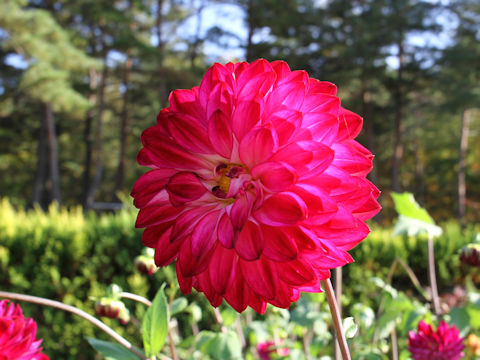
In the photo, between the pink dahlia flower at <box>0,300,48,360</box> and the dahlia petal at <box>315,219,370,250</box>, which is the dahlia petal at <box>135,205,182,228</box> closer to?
the dahlia petal at <box>315,219,370,250</box>

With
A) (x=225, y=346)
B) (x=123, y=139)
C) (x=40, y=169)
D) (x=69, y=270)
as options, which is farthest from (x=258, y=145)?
(x=123, y=139)

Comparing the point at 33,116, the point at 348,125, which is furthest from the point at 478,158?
the point at 348,125

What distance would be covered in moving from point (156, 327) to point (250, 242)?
35 cm

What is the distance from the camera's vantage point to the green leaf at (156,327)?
30.2 inches

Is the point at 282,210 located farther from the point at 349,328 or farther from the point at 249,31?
the point at 249,31

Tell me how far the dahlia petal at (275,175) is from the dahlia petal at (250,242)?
2.4 inches

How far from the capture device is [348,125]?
0.60 meters

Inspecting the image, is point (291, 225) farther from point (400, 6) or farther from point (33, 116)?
point (33, 116)

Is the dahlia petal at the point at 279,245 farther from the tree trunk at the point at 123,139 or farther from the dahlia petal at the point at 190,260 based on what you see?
the tree trunk at the point at 123,139

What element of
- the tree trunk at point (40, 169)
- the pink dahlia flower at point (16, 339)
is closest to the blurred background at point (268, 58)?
the tree trunk at point (40, 169)

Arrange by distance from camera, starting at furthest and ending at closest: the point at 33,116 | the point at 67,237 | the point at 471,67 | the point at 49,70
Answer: the point at 33,116, the point at 471,67, the point at 49,70, the point at 67,237

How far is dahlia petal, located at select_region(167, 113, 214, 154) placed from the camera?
0.56m

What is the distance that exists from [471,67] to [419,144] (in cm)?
744

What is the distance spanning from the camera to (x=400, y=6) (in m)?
14.7
